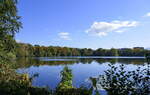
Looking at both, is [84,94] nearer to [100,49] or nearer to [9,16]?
[9,16]

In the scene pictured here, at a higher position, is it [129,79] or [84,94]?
[129,79]

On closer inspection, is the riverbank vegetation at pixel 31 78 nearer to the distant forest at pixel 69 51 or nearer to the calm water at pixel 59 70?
the calm water at pixel 59 70

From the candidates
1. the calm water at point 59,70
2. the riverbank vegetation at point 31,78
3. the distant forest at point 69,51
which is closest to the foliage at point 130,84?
the riverbank vegetation at point 31,78

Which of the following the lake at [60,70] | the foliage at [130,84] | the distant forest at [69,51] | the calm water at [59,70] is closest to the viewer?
the foliage at [130,84]

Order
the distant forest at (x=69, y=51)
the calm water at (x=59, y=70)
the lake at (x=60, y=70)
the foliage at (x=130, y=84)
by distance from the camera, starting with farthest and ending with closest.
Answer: the distant forest at (x=69, y=51), the calm water at (x=59, y=70), the lake at (x=60, y=70), the foliage at (x=130, y=84)

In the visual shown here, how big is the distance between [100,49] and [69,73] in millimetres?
106465

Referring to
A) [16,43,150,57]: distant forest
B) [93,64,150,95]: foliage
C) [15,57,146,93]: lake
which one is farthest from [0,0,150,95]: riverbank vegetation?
[16,43,150,57]: distant forest

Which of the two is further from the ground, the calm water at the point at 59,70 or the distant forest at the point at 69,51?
the distant forest at the point at 69,51

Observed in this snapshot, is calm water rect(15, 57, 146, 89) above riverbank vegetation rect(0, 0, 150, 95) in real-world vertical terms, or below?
below

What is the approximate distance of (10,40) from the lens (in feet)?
56.1

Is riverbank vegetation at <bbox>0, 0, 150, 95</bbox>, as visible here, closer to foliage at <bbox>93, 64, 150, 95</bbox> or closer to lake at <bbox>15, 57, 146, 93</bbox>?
foliage at <bbox>93, 64, 150, 95</bbox>

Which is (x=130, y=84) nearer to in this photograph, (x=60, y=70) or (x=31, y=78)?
(x=31, y=78)

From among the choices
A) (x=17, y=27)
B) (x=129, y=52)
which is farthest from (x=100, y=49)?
(x=17, y=27)

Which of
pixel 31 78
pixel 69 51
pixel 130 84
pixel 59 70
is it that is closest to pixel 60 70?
pixel 59 70
